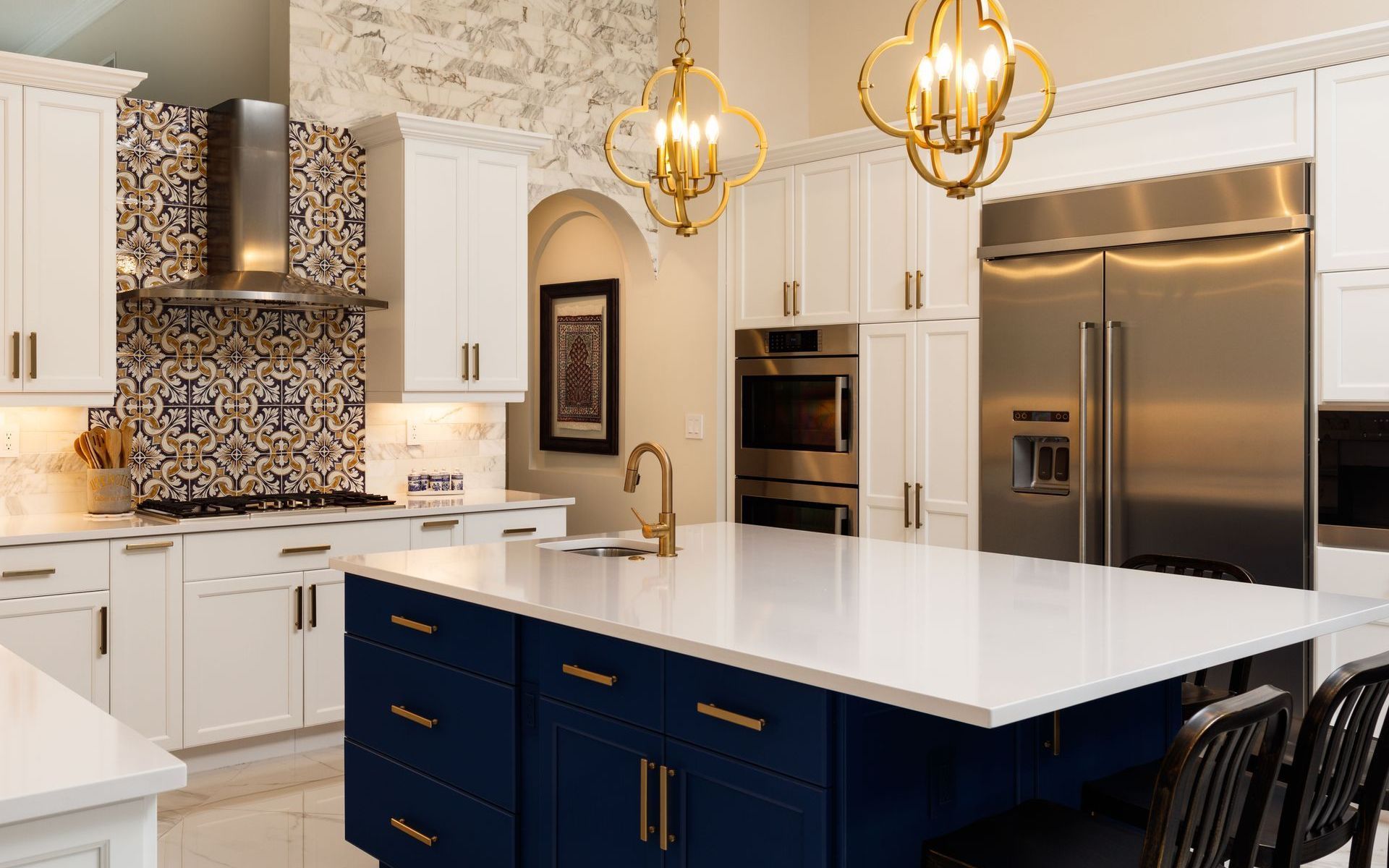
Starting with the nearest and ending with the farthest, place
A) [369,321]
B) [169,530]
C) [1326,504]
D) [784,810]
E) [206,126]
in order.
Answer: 1. [784,810]
2. [1326,504]
3. [169,530]
4. [206,126]
5. [369,321]

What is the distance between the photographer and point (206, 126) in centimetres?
470

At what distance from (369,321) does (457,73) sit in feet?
4.21

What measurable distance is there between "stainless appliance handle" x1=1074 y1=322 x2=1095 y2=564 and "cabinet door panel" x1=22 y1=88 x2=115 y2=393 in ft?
11.8

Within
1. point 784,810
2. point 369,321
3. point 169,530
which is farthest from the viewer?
point 369,321

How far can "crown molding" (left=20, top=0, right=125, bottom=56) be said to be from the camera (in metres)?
5.02

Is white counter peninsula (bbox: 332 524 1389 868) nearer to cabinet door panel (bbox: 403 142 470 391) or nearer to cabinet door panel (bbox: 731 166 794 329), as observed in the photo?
cabinet door panel (bbox: 403 142 470 391)

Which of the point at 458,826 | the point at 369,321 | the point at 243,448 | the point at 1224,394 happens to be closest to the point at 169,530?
the point at 243,448

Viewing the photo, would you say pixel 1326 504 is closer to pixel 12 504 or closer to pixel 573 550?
pixel 573 550

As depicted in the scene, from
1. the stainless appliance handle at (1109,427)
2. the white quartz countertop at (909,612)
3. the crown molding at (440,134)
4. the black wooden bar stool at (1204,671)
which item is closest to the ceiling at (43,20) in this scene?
the crown molding at (440,134)

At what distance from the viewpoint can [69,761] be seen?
1418mm

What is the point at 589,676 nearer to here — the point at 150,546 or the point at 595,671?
the point at 595,671

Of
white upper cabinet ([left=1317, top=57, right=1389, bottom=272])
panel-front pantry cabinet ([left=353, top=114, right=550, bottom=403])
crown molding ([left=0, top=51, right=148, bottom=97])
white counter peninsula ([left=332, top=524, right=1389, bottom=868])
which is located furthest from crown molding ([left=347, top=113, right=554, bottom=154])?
white upper cabinet ([left=1317, top=57, right=1389, bottom=272])

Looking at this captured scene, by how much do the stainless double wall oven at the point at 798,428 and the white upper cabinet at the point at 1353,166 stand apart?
1.95 metres

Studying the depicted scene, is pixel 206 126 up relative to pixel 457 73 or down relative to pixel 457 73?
down
